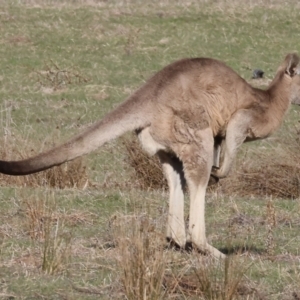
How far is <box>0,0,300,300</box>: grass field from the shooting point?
250 inches

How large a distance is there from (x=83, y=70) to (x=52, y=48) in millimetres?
1689

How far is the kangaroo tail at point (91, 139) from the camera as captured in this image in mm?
6823

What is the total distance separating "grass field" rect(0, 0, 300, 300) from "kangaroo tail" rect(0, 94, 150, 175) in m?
0.52

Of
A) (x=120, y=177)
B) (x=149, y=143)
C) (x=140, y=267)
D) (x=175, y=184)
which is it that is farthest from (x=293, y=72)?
(x=140, y=267)

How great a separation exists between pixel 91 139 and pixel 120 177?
15.7ft

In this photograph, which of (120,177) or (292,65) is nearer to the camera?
(292,65)

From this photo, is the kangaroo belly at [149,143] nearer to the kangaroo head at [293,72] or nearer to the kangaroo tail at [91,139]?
the kangaroo tail at [91,139]

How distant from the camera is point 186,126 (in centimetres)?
779

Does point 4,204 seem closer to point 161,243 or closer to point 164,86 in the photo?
point 164,86

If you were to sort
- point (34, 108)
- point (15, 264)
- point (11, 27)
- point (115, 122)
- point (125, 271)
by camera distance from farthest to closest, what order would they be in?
1. point (11, 27)
2. point (34, 108)
3. point (115, 122)
4. point (15, 264)
5. point (125, 271)

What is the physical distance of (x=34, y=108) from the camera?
1744cm

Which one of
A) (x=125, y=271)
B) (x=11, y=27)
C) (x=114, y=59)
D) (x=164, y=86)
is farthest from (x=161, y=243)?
(x=11, y=27)

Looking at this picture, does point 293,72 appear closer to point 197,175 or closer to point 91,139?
point 197,175

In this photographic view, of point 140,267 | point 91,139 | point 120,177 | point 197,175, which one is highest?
point 91,139
